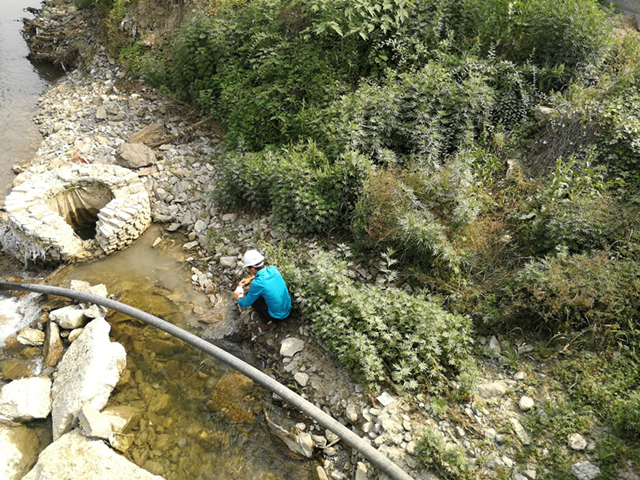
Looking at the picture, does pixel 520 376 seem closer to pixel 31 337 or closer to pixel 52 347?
pixel 52 347

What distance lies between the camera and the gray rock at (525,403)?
414cm

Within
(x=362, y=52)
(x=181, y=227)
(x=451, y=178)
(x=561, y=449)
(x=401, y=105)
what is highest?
(x=362, y=52)

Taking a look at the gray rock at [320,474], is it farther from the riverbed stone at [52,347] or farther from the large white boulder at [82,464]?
the riverbed stone at [52,347]

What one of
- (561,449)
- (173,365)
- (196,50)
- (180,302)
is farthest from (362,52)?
(561,449)

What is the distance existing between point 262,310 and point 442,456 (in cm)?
277

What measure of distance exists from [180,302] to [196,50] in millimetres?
6318

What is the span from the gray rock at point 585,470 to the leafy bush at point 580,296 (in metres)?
1.39

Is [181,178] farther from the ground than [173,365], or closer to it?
farther from the ground

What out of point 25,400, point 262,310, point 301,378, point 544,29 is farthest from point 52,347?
point 544,29

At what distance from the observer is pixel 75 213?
7656 millimetres

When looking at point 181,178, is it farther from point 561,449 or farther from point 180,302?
Answer: point 561,449

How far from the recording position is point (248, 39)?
8.89m

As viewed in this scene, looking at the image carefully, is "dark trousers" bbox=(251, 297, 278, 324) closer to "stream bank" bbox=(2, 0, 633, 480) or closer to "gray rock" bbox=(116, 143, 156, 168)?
"stream bank" bbox=(2, 0, 633, 480)

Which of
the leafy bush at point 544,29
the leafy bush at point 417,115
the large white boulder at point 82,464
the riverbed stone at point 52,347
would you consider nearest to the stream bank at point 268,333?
the large white boulder at point 82,464
